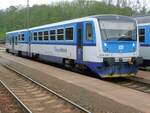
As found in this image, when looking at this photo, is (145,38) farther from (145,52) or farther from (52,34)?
(52,34)

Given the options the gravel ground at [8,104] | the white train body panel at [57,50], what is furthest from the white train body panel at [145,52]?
the gravel ground at [8,104]

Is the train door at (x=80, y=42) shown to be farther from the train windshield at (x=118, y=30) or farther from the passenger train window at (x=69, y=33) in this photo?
the train windshield at (x=118, y=30)

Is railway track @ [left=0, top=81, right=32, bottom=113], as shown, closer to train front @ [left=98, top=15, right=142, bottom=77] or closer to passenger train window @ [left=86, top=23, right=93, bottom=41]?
train front @ [left=98, top=15, right=142, bottom=77]

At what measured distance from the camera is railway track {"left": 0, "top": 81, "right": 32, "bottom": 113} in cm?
1093

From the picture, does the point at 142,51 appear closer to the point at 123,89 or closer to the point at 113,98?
the point at 123,89

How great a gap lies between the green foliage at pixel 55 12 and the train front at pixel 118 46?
4005 cm

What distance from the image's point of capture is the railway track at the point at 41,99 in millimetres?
11028

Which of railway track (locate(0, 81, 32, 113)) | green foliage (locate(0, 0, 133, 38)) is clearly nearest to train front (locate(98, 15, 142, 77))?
railway track (locate(0, 81, 32, 113))

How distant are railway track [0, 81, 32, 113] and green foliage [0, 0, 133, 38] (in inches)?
1781

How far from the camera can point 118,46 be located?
1766cm

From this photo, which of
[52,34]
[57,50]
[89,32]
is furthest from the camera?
[52,34]

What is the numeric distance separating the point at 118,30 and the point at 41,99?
6361 millimetres

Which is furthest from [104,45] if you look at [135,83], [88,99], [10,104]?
[10,104]

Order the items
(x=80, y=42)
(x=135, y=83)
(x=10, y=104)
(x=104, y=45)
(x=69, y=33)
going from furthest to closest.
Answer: (x=69, y=33), (x=80, y=42), (x=104, y=45), (x=135, y=83), (x=10, y=104)
